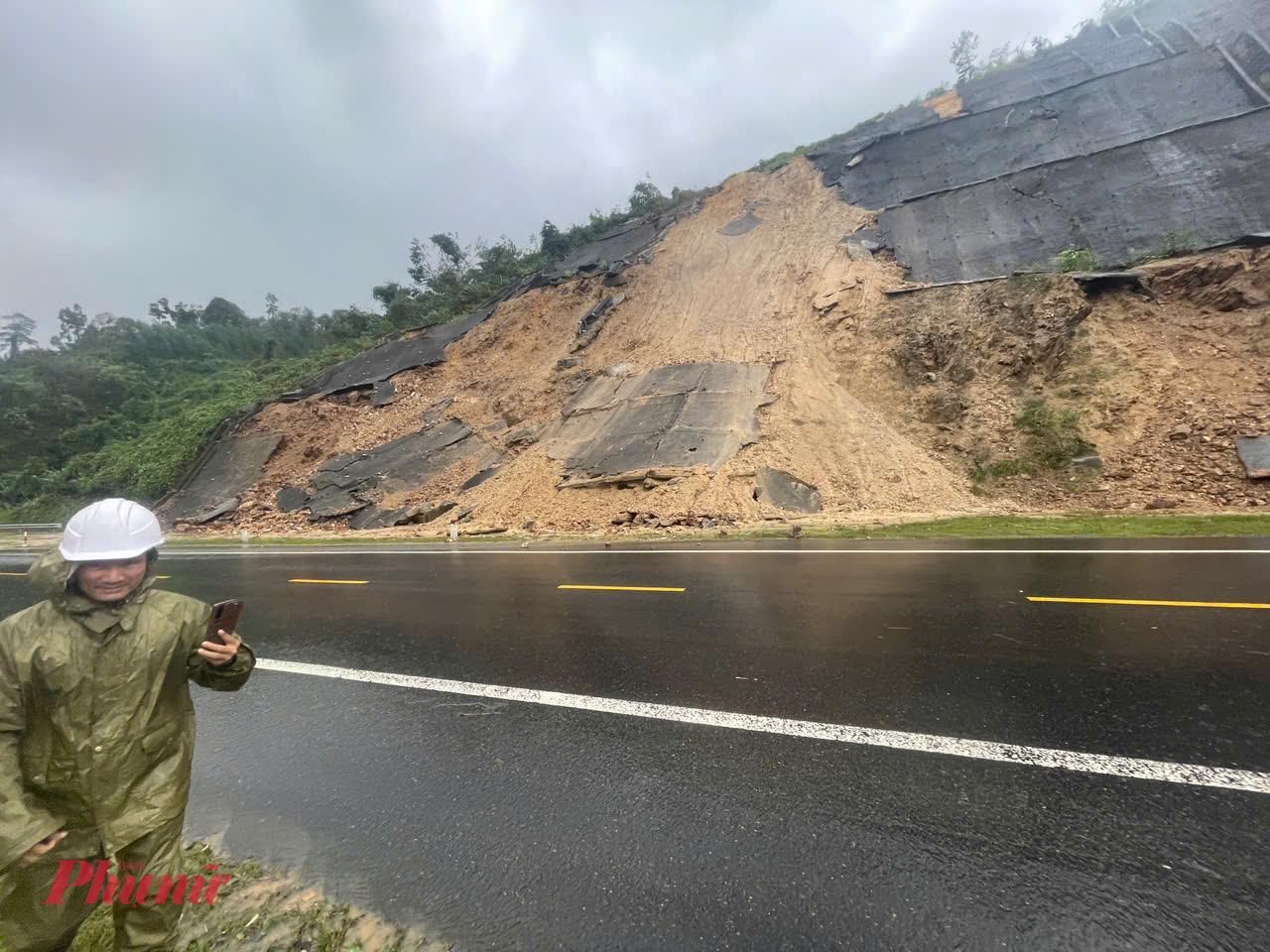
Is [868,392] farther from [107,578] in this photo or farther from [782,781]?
[107,578]

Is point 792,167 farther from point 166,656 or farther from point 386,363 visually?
point 166,656

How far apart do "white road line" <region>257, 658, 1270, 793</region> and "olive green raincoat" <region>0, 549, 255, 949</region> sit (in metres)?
2.38

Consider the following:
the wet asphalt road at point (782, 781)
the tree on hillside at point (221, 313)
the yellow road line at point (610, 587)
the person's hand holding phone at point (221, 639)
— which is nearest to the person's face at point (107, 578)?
the person's hand holding phone at point (221, 639)

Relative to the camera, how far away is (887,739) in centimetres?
321

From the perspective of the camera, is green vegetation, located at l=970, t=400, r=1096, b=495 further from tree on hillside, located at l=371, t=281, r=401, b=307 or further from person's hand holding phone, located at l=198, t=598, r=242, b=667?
tree on hillside, located at l=371, t=281, r=401, b=307

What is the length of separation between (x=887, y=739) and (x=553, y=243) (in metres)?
36.4

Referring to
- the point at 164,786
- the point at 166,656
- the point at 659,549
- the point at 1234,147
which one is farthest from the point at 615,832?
the point at 1234,147

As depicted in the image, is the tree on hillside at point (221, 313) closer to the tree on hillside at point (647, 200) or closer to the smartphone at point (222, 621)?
the tree on hillside at point (647, 200)

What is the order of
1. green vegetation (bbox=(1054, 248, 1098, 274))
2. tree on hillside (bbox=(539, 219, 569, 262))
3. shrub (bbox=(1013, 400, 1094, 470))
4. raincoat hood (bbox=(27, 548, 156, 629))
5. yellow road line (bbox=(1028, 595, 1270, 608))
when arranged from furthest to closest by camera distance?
1. tree on hillside (bbox=(539, 219, 569, 262))
2. green vegetation (bbox=(1054, 248, 1098, 274))
3. shrub (bbox=(1013, 400, 1094, 470))
4. yellow road line (bbox=(1028, 595, 1270, 608))
5. raincoat hood (bbox=(27, 548, 156, 629))

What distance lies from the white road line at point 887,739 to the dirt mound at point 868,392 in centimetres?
935

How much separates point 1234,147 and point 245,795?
26762 millimetres

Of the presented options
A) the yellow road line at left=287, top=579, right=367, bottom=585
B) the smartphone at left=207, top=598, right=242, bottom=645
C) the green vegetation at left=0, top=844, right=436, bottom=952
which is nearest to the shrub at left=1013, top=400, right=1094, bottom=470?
the yellow road line at left=287, top=579, right=367, bottom=585

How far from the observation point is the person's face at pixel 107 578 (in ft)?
6.32

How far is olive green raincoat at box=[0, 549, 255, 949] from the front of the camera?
5.85 ft
